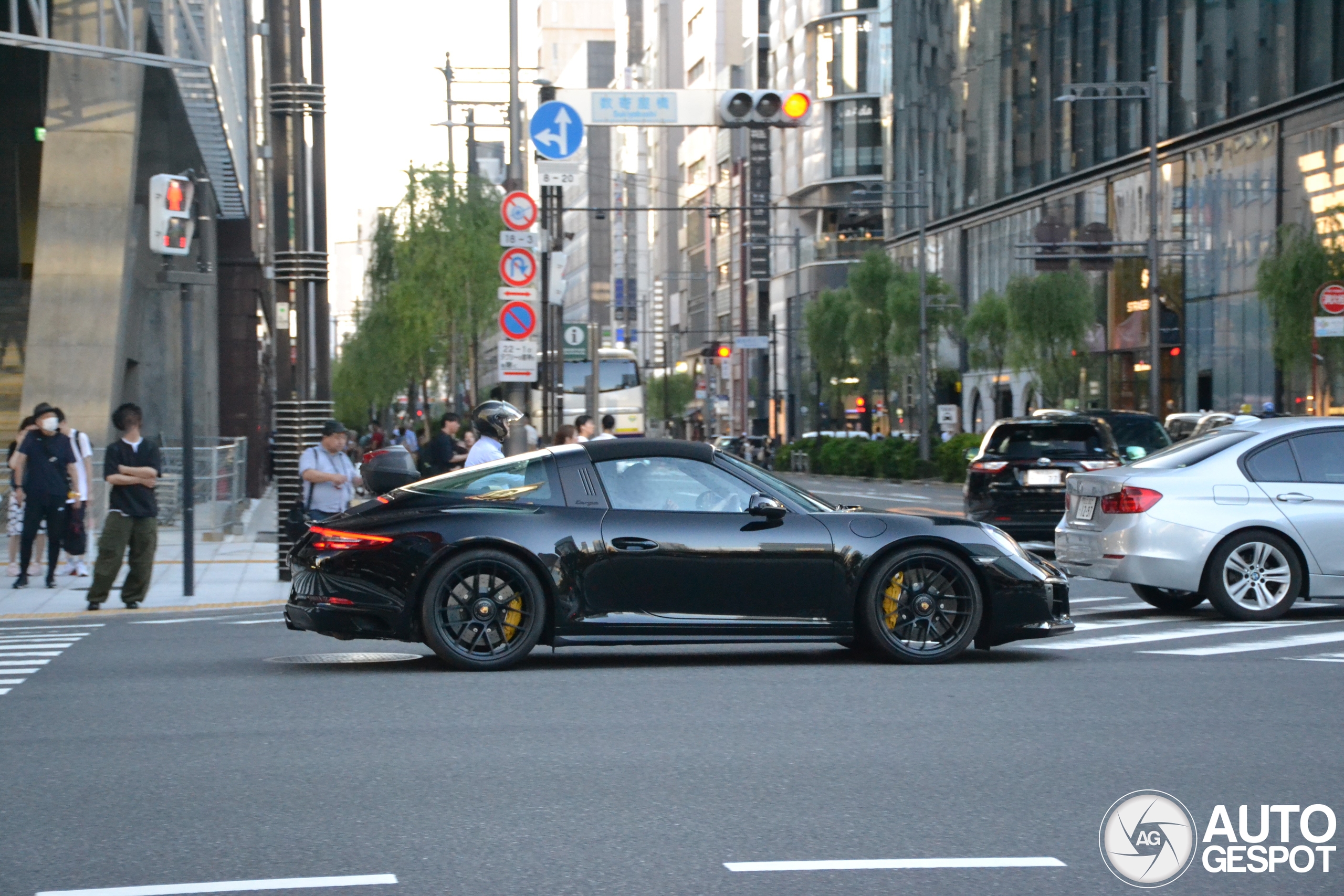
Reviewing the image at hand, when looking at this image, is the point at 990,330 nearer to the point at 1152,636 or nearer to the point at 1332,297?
the point at 1332,297

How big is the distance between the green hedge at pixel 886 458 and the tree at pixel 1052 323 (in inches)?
128

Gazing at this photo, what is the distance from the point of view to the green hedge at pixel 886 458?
4753cm

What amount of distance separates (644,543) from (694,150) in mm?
123265

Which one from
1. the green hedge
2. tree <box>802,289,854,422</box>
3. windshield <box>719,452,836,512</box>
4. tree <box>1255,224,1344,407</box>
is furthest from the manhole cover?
tree <box>802,289,854,422</box>

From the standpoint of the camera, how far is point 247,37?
168 feet

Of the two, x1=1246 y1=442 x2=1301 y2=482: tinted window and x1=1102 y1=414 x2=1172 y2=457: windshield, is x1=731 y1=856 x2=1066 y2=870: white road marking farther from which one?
x1=1102 y1=414 x2=1172 y2=457: windshield

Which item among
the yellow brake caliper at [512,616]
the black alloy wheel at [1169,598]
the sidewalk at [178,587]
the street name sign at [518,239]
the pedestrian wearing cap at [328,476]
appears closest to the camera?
the yellow brake caliper at [512,616]

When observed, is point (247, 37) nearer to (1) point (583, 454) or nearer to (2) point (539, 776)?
(1) point (583, 454)

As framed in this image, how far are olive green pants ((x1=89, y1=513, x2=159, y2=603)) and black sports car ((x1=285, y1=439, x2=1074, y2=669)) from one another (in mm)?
5179

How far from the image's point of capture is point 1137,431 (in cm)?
2400

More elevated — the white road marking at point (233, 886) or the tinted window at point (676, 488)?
the tinted window at point (676, 488)

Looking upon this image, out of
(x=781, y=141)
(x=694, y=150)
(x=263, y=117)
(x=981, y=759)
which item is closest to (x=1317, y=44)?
(x=263, y=117)

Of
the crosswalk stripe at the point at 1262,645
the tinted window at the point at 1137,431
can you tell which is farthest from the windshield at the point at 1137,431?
the crosswalk stripe at the point at 1262,645

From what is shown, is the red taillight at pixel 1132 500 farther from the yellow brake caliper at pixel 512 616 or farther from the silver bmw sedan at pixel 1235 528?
the yellow brake caliper at pixel 512 616
